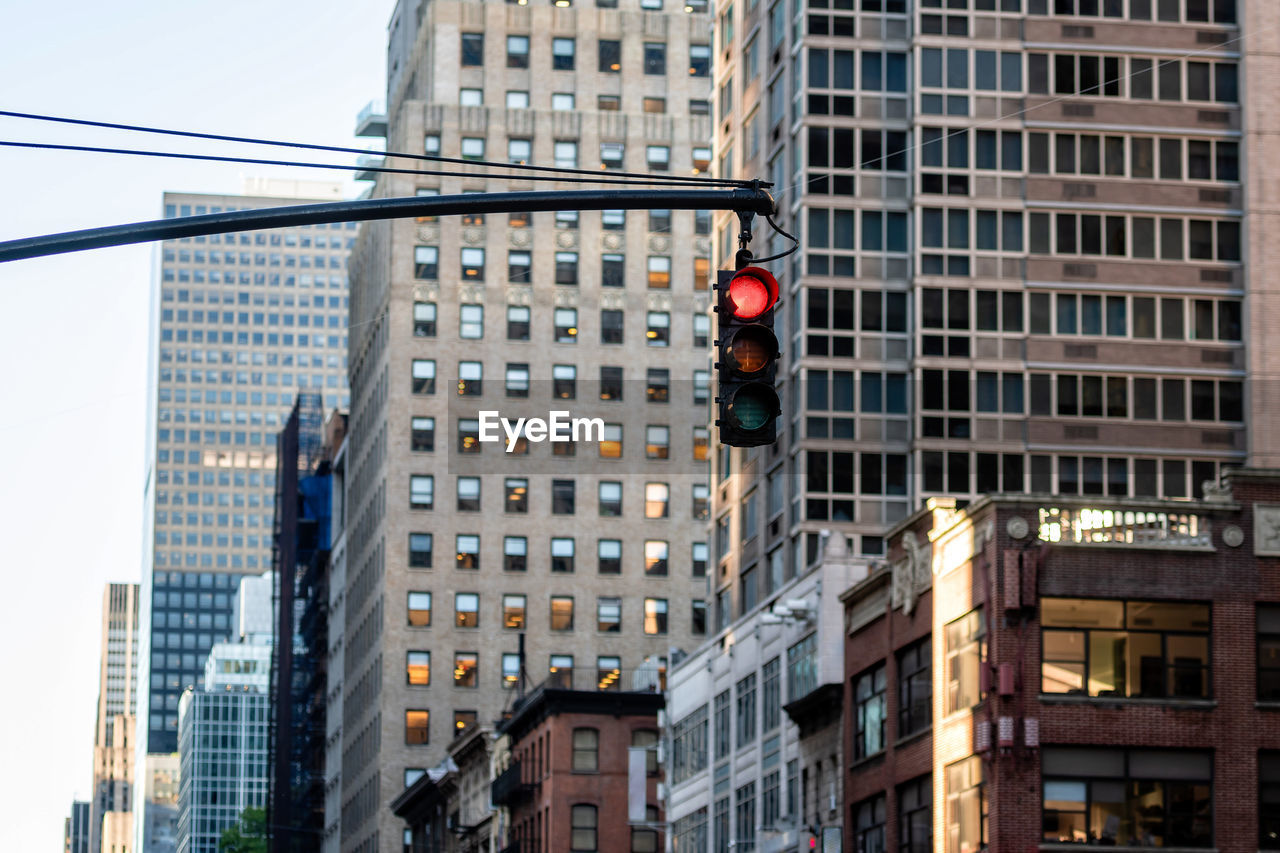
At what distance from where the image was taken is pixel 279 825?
185m

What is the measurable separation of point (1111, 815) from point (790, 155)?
3548 cm

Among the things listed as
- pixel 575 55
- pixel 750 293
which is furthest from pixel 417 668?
pixel 750 293

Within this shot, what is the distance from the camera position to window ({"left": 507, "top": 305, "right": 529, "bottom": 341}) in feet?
477

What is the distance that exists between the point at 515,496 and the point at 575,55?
31207 millimetres

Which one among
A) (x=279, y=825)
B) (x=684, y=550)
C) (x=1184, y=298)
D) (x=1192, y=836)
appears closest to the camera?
(x=1192, y=836)

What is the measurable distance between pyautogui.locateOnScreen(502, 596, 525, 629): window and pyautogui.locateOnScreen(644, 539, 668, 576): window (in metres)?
7.76

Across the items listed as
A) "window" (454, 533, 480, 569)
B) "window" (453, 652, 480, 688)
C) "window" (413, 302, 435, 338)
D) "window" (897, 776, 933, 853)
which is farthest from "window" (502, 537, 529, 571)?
"window" (897, 776, 933, 853)

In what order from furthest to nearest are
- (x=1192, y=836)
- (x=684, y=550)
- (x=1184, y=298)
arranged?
(x=684, y=550) → (x=1184, y=298) → (x=1192, y=836)

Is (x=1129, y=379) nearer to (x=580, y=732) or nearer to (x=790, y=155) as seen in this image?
(x=790, y=155)

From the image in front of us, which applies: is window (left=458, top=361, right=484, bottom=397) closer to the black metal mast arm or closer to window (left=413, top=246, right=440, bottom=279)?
window (left=413, top=246, right=440, bottom=279)

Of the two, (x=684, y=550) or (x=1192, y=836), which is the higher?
(x=684, y=550)

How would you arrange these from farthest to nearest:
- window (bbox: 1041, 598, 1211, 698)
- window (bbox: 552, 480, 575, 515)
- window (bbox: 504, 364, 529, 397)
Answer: window (bbox: 504, 364, 529, 397) < window (bbox: 552, 480, 575, 515) < window (bbox: 1041, 598, 1211, 698)

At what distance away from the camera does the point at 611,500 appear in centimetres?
14250

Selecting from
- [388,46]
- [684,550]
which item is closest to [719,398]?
[684,550]
